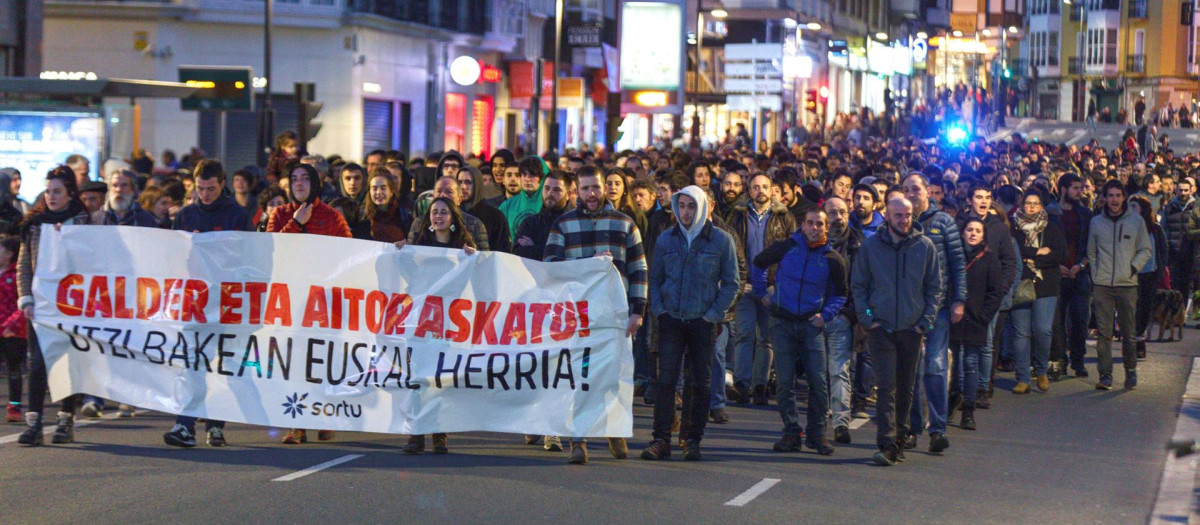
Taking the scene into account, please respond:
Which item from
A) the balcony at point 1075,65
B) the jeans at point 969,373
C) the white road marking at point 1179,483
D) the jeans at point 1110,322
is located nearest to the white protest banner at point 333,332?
the white road marking at point 1179,483

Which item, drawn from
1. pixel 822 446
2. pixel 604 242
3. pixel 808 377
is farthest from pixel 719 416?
pixel 604 242

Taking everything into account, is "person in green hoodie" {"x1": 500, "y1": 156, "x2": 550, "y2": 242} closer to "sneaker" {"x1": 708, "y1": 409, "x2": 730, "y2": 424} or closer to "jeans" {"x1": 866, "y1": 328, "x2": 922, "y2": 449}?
"sneaker" {"x1": 708, "y1": 409, "x2": 730, "y2": 424}

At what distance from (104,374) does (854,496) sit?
477 centimetres

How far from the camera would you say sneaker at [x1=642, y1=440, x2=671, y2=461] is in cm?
1088

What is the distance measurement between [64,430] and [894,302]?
207 inches

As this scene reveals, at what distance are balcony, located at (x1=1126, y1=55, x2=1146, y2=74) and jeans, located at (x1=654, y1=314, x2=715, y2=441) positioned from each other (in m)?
92.1

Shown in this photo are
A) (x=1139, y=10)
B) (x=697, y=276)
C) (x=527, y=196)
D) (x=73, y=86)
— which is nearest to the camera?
(x=697, y=276)

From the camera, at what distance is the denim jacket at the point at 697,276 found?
1077 cm

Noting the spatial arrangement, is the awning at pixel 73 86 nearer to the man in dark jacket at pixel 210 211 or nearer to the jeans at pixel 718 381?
the man in dark jacket at pixel 210 211

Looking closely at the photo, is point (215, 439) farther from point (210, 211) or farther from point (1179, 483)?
point (1179, 483)

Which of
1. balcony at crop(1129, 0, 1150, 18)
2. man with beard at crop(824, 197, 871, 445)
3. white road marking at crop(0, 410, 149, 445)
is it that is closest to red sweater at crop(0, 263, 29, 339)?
white road marking at crop(0, 410, 149, 445)

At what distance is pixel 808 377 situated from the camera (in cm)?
1146

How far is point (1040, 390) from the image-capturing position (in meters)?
15.1

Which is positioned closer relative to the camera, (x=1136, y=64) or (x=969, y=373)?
(x=969, y=373)
